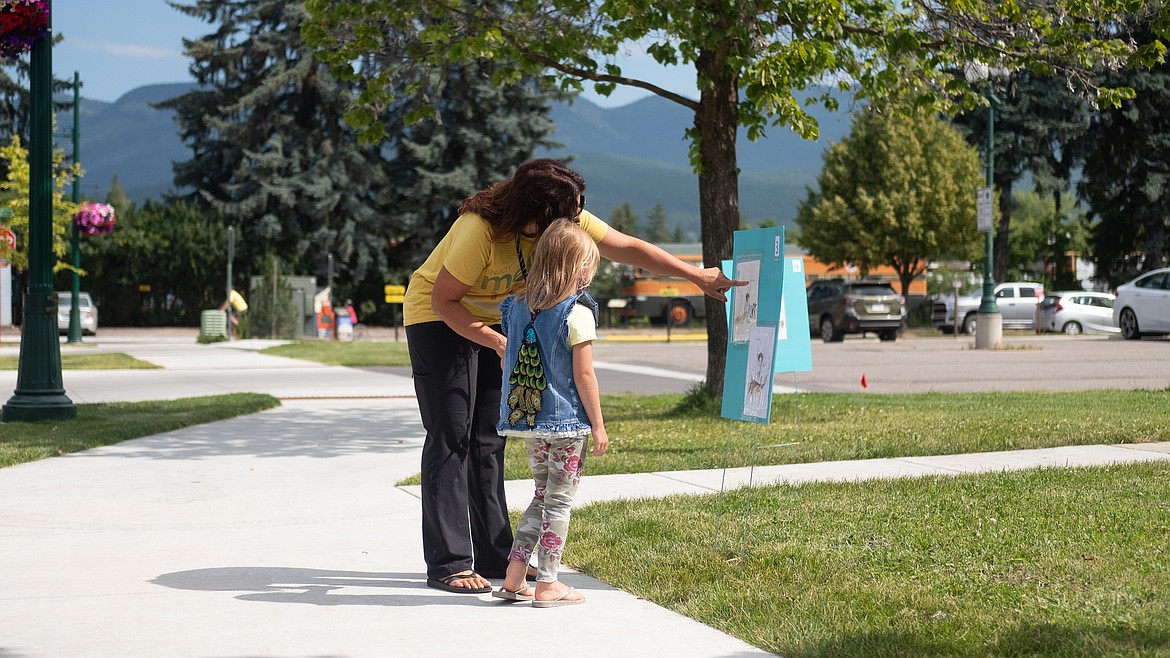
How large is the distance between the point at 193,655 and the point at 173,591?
109 centimetres

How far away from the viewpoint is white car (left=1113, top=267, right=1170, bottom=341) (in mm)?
27297

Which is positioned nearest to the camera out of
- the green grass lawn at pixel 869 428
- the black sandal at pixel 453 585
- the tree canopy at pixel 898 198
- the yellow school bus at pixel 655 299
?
the black sandal at pixel 453 585

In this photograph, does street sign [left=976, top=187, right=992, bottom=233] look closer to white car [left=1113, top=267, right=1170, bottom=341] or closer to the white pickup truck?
white car [left=1113, top=267, right=1170, bottom=341]

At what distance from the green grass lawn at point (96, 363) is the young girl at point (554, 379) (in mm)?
17816

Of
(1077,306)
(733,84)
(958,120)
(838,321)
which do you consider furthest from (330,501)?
(958,120)

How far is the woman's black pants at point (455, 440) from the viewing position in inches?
213

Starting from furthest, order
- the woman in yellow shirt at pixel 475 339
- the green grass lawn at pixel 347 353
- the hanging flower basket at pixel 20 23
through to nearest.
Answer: the green grass lawn at pixel 347 353 → the hanging flower basket at pixel 20 23 → the woman in yellow shirt at pixel 475 339

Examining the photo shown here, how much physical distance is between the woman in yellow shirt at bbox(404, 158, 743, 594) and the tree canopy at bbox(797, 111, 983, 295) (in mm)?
41317

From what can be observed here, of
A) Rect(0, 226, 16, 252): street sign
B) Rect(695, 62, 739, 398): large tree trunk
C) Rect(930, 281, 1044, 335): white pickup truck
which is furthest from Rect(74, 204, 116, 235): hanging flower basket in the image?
Rect(930, 281, 1044, 335): white pickup truck

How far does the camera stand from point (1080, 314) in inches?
1459

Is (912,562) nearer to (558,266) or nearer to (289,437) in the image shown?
(558,266)

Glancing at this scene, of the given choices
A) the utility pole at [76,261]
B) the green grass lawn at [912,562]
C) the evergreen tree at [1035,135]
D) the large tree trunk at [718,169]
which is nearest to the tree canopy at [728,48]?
the large tree trunk at [718,169]

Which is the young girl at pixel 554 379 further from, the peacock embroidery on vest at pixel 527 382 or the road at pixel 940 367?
the road at pixel 940 367

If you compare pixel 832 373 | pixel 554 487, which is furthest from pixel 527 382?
pixel 832 373
